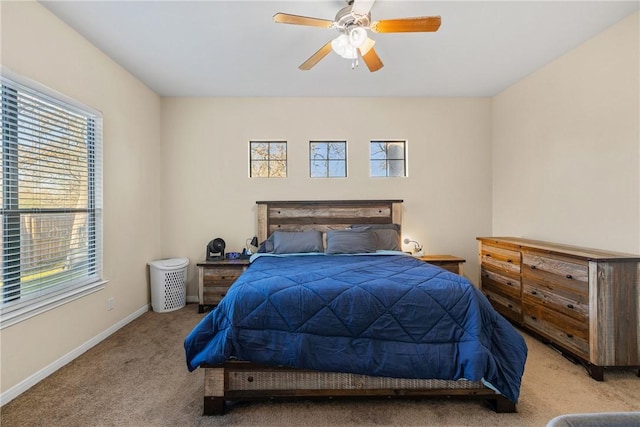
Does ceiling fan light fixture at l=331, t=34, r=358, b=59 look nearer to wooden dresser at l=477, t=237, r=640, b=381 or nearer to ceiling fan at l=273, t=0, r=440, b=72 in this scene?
ceiling fan at l=273, t=0, r=440, b=72

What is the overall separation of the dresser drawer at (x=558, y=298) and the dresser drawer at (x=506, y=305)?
0.57ft

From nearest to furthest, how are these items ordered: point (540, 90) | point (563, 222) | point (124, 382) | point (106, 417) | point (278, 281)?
point (106, 417)
point (278, 281)
point (124, 382)
point (563, 222)
point (540, 90)

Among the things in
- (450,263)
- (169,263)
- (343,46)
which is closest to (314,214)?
(450,263)

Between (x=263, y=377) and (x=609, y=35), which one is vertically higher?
(x=609, y=35)

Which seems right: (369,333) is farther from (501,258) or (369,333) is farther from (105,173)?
(105,173)

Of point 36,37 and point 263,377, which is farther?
point 36,37

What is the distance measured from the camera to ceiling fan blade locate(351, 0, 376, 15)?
1.85 metres

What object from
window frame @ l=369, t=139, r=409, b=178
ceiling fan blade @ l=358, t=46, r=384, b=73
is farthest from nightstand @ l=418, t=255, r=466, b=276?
ceiling fan blade @ l=358, t=46, r=384, b=73

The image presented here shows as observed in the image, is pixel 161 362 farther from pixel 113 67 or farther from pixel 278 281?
pixel 113 67

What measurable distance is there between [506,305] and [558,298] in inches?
27.1

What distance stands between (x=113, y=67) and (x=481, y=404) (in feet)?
14.3

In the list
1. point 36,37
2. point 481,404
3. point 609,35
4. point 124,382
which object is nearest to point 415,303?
point 481,404

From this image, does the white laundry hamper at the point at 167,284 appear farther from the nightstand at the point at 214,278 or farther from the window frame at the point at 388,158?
the window frame at the point at 388,158

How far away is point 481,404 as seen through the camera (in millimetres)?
1862
